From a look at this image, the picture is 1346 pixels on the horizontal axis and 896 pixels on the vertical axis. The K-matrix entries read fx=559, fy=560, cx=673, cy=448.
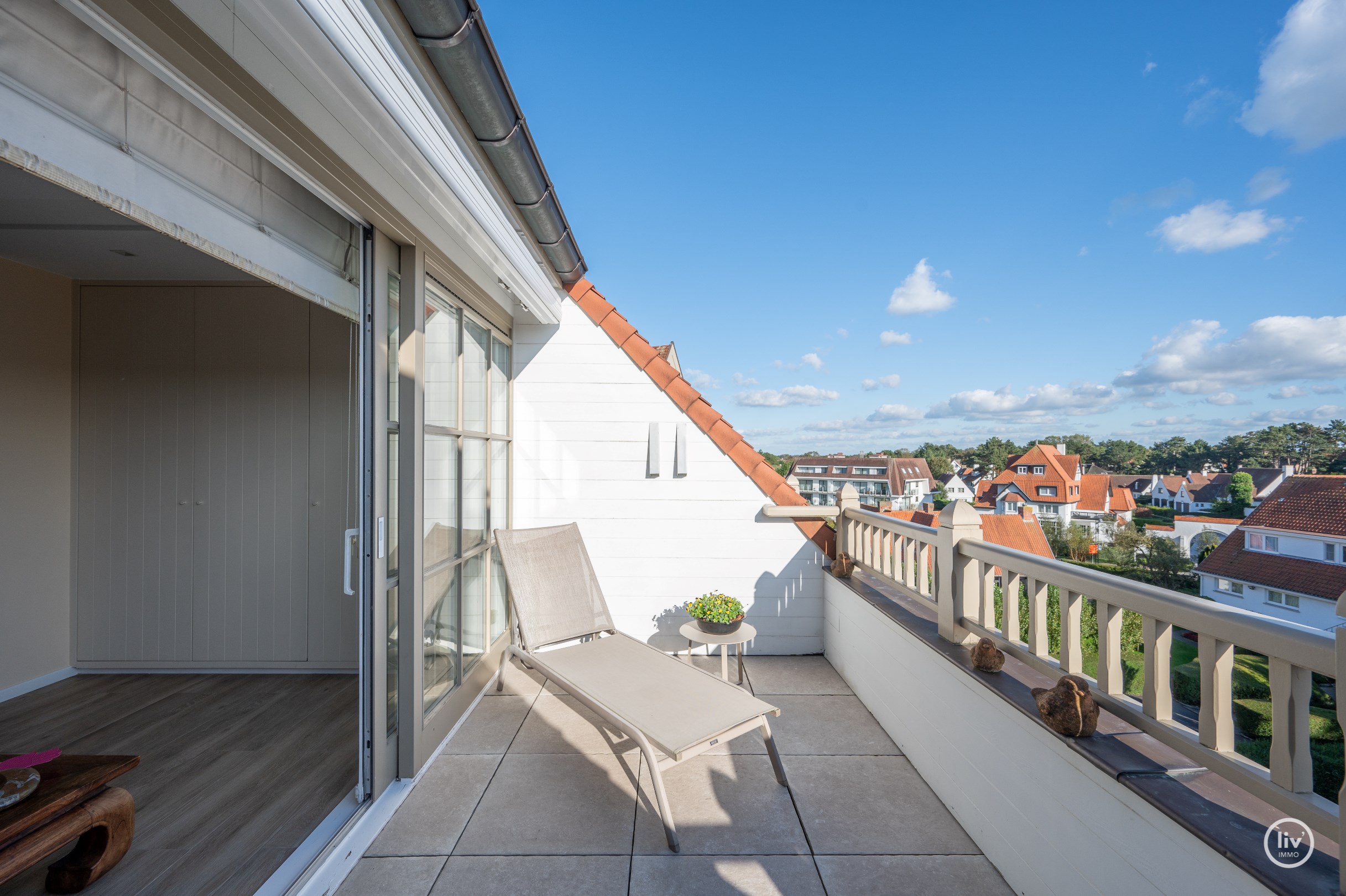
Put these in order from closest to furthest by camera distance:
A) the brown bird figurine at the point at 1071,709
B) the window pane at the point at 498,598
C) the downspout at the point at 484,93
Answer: the downspout at the point at 484,93 → the brown bird figurine at the point at 1071,709 → the window pane at the point at 498,598

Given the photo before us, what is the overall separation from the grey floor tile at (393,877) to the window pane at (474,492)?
157cm

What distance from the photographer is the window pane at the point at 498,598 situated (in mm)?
3881

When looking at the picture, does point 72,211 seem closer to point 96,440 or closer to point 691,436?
point 96,440

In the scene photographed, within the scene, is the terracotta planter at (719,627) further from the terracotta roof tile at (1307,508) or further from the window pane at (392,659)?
the terracotta roof tile at (1307,508)

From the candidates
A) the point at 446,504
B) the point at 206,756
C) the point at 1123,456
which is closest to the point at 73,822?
the point at 206,756

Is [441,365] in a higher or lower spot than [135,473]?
higher

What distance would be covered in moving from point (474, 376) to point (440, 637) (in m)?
1.56

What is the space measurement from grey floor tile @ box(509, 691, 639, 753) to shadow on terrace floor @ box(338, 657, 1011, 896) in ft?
0.04

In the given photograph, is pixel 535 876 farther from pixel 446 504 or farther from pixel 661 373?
pixel 661 373

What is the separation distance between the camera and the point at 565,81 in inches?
271

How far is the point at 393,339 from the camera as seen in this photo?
8.29 ft

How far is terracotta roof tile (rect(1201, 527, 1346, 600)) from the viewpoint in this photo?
4.12 feet

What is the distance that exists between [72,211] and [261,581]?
7.72ft

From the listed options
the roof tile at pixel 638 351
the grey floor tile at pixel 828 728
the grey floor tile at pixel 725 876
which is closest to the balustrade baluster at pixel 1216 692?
the grey floor tile at pixel 725 876
